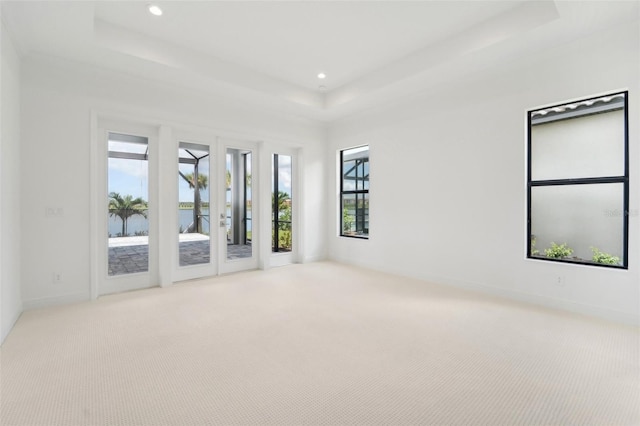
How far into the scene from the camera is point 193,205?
189 inches

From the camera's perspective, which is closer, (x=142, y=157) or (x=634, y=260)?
(x=634, y=260)

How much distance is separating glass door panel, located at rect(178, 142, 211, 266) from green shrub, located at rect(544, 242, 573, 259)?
4.79 m

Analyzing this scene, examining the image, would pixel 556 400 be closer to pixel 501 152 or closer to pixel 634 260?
pixel 634 260

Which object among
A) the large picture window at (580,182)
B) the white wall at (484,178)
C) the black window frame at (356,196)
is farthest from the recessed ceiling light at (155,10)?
the large picture window at (580,182)

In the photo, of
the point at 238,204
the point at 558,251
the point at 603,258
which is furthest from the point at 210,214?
the point at 603,258

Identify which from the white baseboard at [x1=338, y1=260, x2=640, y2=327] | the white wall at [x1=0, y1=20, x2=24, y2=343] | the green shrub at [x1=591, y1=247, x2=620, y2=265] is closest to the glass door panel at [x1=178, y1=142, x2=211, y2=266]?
the white wall at [x1=0, y1=20, x2=24, y2=343]

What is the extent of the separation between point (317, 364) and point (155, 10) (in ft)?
12.0

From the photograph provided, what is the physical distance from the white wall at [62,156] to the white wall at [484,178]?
3.72 m

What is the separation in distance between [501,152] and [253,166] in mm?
3879

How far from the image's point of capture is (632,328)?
9.59 ft

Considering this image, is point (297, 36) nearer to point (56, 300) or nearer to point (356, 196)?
point (356, 196)

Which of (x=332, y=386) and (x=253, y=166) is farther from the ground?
(x=253, y=166)

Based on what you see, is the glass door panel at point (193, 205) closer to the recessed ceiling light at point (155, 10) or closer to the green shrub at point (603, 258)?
the recessed ceiling light at point (155, 10)

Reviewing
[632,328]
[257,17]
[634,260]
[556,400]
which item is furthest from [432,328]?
[257,17]
